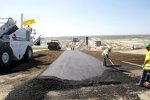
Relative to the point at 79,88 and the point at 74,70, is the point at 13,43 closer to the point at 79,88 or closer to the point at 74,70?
the point at 74,70

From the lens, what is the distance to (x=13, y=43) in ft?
51.0

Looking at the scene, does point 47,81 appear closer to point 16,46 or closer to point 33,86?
point 33,86

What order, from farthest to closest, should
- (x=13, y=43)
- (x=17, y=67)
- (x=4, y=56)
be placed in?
(x=13, y=43), (x=17, y=67), (x=4, y=56)

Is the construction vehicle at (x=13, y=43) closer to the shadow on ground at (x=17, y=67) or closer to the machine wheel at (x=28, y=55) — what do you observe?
the machine wheel at (x=28, y=55)

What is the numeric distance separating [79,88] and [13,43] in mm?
8263

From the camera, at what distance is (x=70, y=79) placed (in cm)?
997

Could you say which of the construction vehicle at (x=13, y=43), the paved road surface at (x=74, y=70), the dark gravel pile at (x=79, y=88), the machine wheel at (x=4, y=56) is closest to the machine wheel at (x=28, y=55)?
the construction vehicle at (x=13, y=43)

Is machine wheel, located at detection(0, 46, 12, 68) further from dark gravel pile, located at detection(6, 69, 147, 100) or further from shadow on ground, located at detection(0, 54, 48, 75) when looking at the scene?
dark gravel pile, located at detection(6, 69, 147, 100)

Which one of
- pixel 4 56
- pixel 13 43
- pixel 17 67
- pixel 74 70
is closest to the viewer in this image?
pixel 74 70

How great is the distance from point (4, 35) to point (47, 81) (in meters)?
6.70

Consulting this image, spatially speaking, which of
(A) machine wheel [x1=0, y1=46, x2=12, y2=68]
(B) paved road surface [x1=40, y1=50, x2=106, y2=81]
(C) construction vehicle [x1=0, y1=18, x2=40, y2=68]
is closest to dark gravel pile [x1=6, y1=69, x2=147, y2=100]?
(B) paved road surface [x1=40, y1=50, x2=106, y2=81]

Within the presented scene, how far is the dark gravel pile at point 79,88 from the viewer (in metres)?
7.38

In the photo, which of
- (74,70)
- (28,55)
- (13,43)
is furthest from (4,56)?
(28,55)

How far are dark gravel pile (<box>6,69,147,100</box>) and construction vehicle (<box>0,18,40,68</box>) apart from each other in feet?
17.9
